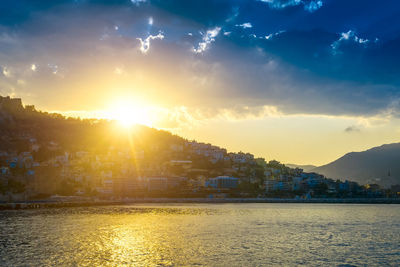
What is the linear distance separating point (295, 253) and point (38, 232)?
132 feet

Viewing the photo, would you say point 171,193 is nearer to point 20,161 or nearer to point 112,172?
point 112,172

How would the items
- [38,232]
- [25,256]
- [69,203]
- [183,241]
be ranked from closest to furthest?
[25,256] → [183,241] → [38,232] → [69,203]

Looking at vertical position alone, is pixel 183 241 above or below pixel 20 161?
below

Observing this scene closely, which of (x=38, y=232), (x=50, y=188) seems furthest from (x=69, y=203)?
(x=38, y=232)

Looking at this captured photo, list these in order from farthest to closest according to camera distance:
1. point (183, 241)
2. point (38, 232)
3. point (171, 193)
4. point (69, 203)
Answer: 1. point (171, 193)
2. point (69, 203)
3. point (38, 232)
4. point (183, 241)

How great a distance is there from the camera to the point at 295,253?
43750 mm

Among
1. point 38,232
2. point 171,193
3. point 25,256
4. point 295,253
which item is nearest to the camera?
point 25,256

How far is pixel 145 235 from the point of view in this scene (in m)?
59.0

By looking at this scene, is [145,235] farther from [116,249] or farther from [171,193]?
[171,193]

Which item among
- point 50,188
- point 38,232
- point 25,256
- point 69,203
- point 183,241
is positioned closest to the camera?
Answer: point 25,256

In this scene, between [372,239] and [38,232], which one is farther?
[38,232]

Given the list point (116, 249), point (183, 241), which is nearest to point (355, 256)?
point (183, 241)

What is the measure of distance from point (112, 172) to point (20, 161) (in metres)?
43.1

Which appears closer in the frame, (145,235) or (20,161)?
(145,235)
